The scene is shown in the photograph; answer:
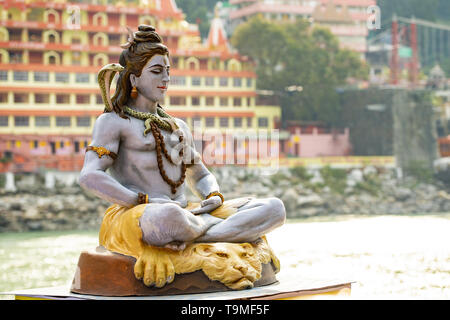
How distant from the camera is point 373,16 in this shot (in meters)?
31.4

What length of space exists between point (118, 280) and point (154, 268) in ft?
0.63

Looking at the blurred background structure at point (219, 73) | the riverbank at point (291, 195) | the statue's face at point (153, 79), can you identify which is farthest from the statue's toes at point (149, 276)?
the blurred background structure at point (219, 73)

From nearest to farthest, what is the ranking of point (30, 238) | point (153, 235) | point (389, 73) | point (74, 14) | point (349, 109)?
point (153, 235) → point (30, 238) → point (74, 14) → point (349, 109) → point (389, 73)

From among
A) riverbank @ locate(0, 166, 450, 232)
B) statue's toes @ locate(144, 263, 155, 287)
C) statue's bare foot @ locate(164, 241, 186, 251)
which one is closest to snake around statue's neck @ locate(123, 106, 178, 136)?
statue's bare foot @ locate(164, 241, 186, 251)

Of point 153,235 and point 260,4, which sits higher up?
point 260,4

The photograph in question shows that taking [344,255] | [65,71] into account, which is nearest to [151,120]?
[344,255]

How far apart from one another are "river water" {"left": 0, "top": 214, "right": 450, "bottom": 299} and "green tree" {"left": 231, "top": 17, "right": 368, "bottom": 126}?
7.14 m

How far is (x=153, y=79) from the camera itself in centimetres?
450

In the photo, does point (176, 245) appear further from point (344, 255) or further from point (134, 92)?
point (344, 255)

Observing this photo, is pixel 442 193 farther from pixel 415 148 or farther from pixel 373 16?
pixel 373 16

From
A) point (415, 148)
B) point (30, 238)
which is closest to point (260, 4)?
point (415, 148)

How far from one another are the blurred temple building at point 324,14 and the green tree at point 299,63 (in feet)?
4.68

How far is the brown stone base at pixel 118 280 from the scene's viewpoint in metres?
4.08
